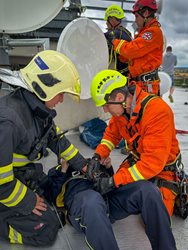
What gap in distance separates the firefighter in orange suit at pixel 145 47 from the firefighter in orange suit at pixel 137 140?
4.74ft

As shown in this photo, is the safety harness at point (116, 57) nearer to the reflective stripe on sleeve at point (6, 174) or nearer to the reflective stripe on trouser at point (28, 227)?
the reflective stripe on trouser at point (28, 227)

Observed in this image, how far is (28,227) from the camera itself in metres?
1.88

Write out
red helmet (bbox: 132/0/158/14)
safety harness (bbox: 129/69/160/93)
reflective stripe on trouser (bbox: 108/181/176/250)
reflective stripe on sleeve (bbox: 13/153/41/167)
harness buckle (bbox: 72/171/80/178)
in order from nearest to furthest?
reflective stripe on trouser (bbox: 108/181/176/250)
reflective stripe on sleeve (bbox: 13/153/41/167)
harness buckle (bbox: 72/171/80/178)
red helmet (bbox: 132/0/158/14)
safety harness (bbox: 129/69/160/93)

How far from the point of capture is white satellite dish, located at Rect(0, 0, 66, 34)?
3018mm

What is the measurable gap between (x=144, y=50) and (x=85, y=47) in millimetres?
830

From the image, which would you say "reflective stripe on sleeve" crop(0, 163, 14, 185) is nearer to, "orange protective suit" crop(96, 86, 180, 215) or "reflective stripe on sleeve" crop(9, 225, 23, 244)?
"reflective stripe on sleeve" crop(9, 225, 23, 244)

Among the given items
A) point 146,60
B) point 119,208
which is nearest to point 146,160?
point 119,208

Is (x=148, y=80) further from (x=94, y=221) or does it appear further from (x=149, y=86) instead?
(x=94, y=221)

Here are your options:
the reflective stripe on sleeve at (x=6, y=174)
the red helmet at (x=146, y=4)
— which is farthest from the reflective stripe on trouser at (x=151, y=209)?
the red helmet at (x=146, y=4)

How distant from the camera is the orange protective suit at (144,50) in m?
3.31

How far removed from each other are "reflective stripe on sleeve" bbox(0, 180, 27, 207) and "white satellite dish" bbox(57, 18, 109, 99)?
6.86ft

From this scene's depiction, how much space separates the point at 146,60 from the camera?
3.52m

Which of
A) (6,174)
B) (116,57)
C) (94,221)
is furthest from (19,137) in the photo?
(116,57)

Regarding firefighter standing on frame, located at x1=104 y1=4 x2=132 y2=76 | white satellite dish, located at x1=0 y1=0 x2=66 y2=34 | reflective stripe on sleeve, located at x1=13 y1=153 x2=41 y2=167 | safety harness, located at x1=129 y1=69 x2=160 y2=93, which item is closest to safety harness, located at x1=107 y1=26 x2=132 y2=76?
firefighter standing on frame, located at x1=104 y1=4 x2=132 y2=76
